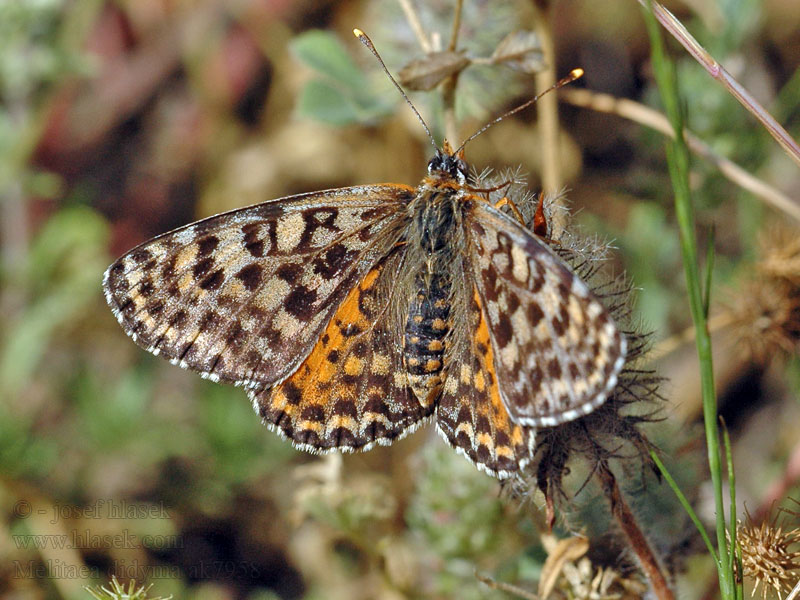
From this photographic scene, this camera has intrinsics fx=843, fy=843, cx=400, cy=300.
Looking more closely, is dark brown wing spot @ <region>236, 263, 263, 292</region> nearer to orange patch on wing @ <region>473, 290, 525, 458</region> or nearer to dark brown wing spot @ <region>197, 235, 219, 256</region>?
dark brown wing spot @ <region>197, 235, 219, 256</region>

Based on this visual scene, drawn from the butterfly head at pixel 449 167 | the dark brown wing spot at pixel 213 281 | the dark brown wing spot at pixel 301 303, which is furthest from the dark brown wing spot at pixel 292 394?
the butterfly head at pixel 449 167

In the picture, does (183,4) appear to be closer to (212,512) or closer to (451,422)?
(212,512)

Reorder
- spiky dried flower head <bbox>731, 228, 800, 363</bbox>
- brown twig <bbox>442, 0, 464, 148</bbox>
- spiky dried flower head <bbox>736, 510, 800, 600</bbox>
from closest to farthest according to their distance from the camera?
spiky dried flower head <bbox>736, 510, 800, 600</bbox> → brown twig <bbox>442, 0, 464, 148</bbox> → spiky dried flower head <bbox>731, 228, 800, 363</bbox>

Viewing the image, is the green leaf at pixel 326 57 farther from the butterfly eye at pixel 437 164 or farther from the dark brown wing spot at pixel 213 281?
the dark brown wing spot at pixel 213 281

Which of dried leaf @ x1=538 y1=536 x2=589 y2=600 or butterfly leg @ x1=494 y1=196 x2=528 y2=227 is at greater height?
butterfly leg @ x1=494 y1=196 x2=528 y2=227

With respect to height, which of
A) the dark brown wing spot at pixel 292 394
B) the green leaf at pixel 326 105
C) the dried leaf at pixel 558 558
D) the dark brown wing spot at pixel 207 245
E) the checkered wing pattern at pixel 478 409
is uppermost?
the green leaf at pixel 326 105

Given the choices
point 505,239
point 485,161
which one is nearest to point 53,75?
point 485,161

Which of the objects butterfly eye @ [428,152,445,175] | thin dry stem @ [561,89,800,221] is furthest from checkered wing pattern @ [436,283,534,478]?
thin dry stem @ [561,89,800,221]

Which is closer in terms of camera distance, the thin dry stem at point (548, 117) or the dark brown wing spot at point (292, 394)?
the dark brown wing spot at point (292, 394)
